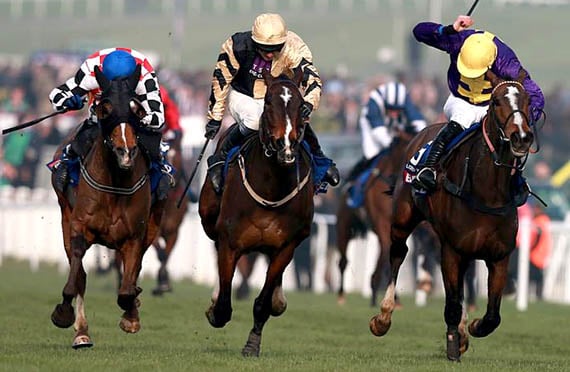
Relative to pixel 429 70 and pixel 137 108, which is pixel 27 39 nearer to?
pixel 429 70

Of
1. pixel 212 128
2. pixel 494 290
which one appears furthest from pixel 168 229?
pixel 494 290

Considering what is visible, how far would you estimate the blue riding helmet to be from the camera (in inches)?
455

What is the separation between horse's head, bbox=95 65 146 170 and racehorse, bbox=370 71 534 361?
6.79 ft

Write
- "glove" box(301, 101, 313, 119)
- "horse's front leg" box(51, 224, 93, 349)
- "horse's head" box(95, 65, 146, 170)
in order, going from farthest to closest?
"horse's front leg" box(51, 224, 93, 349) → "horse's head" box(95, 65, 146, 170) → "glove" box(301, 101, 313, 119)

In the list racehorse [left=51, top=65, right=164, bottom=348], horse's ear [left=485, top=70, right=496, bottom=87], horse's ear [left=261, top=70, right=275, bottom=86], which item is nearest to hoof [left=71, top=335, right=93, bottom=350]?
racehorse [left=51, top=65, right=164, bottom=348]

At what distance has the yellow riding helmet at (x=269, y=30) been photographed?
11.5m

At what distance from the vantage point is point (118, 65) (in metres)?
11.6

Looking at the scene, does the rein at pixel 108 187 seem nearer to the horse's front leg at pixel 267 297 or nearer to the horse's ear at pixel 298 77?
the horse's front leg at pixel 267 297

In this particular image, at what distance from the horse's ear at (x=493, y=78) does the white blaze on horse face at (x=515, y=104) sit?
37 centimetres

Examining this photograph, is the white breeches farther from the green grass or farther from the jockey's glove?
the green grass

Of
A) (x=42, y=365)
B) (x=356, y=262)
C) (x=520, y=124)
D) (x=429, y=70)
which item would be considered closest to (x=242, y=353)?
(x=42, y=365)

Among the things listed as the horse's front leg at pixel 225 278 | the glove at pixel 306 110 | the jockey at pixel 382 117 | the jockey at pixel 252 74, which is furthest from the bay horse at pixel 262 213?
the jockey at pixel 382 117

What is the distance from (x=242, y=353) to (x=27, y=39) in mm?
36672

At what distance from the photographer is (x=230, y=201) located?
1138 cm
